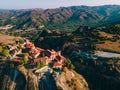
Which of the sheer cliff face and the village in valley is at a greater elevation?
the village in valley

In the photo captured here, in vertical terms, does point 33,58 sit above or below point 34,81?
above

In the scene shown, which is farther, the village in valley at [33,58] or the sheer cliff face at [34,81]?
the village in valley at [33,58]

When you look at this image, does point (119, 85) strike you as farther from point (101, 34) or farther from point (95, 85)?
point (101, 34)

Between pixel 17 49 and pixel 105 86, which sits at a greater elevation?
pixel 17 49

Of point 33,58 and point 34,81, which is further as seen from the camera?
point 33,58

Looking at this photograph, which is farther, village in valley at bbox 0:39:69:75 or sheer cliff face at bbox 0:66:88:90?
village in valley at bbox 0:39:69:75

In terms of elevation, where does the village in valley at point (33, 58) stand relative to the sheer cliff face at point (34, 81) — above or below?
above

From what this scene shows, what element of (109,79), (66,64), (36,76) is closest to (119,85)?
(109,79)

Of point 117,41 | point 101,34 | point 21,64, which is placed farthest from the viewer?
point 101,34
